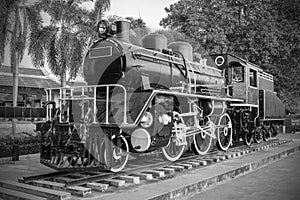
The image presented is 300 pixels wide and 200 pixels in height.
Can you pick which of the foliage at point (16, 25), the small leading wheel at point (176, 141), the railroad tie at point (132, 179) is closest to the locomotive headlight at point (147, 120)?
the small leading wheel at point (176, 141)

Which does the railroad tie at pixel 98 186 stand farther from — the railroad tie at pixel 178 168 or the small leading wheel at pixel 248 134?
the small leading wheel at pixel 248 134

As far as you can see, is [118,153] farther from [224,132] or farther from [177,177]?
[224,132]

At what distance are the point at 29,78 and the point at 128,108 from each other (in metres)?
16.9

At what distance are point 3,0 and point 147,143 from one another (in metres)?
10.6

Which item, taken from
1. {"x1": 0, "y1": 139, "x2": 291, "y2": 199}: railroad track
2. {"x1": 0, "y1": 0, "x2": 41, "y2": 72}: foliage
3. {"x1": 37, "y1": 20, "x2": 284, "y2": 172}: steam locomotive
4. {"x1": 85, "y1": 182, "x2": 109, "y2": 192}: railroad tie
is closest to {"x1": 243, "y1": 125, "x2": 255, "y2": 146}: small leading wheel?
{"x1": 37, "y1": 20, "x2": 284, "y2": 172}: steam locomotive

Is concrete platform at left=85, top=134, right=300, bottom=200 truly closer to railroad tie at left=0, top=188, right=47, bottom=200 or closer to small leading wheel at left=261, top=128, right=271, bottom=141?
railroad tie at left=0, top=188, right=47, bottom=200

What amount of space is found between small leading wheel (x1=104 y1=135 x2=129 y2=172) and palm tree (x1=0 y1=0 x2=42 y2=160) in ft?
28.5

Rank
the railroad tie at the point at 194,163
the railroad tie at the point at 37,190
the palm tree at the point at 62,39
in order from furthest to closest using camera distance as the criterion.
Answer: the palm tree at the point at 62,39, the railroad tie at the point at 194,163, the railroad tie at the point at 37,190

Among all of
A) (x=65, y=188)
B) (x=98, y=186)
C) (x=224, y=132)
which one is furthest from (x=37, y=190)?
(x=224, y=132)

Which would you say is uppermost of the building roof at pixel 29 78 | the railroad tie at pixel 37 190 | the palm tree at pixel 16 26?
the palm tree at pixel 16 26

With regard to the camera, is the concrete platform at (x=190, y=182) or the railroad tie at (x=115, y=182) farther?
the railroad tie at (x=115, y=182)

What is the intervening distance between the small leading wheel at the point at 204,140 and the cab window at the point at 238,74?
3.62 metres

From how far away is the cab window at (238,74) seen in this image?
42.8ft

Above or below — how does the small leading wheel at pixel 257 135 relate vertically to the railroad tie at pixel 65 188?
above
